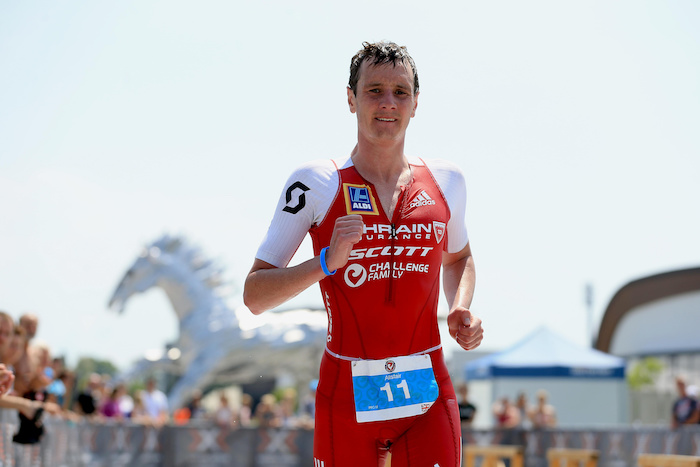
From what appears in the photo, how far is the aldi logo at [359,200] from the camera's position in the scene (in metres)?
2.94

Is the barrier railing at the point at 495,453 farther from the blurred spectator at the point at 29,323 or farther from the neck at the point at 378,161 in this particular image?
the neck at the point at 378,161

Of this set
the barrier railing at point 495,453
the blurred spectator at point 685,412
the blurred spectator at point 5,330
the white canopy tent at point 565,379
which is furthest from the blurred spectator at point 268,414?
the blurred spectator at point 5,330

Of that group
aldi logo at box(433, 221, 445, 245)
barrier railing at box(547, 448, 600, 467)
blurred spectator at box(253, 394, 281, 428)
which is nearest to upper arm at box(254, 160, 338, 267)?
aldi logo at box(433, 221, 445, 245)

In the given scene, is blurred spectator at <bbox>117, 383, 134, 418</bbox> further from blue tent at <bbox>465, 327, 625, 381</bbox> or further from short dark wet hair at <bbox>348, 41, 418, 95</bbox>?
short dark wet hair at <bbox>348, 41, 418, 95</bbox>

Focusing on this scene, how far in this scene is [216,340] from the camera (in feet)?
67.7

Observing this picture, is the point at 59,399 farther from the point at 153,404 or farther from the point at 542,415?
the point at 542,415

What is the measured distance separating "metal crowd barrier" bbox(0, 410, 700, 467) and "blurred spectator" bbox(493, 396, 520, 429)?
96cm

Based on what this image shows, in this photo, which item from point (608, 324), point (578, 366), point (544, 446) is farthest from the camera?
point (608, 324)

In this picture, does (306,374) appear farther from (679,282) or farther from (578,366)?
(679,282)

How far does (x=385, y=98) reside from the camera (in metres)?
2.95

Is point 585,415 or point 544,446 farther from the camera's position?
point 585,415

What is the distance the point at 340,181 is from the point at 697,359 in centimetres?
3529

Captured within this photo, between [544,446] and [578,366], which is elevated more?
[578,366]

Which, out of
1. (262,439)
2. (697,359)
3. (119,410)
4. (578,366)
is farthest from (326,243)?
(697,359)
